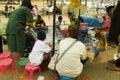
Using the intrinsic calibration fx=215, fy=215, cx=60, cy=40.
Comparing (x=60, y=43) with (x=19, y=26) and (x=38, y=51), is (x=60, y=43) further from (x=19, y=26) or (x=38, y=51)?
(x=19, y=26)

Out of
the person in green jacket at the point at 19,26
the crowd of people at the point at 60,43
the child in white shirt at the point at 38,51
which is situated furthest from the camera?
the person in green jacket at the point at 19,26

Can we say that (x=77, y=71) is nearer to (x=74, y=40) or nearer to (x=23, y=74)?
(x=74, y=40)

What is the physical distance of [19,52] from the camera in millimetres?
4566

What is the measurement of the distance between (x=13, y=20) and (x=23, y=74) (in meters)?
1.11

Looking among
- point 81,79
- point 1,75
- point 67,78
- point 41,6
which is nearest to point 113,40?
point 81,79

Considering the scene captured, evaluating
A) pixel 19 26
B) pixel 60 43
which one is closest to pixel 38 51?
pixel 60 43

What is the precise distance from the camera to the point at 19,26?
4.29 metres

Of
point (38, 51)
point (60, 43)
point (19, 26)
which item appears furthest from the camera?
point (19, 26)

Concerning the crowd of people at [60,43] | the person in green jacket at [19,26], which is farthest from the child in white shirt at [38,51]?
the person in green jacket at [19,26]

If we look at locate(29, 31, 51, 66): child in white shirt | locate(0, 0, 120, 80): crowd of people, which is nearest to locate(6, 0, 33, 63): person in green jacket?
locate(0, 0, 120, 80): crowd of people

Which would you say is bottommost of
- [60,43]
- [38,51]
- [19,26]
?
[38,51]

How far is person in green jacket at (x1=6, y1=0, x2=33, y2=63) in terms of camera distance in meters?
4.23

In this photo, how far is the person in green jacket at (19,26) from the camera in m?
4.23

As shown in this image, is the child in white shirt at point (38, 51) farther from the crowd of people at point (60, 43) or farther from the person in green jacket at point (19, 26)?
the person in green jacket at point (19, 26)
